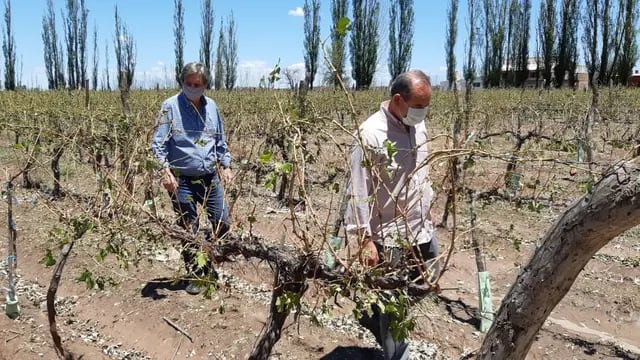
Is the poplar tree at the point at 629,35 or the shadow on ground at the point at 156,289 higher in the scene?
the poplar tree at the point at 629,35

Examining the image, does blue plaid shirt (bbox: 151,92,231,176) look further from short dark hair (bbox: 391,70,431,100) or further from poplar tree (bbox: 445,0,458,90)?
poplar tree (bbox: 445,0,458,90)

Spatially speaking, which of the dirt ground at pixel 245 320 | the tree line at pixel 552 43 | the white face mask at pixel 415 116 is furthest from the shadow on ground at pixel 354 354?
the tree line at pixel 552 43

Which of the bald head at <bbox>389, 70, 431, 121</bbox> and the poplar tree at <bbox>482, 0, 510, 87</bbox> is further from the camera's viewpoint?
the poplar tree at <bbox>482, 0, 510, 87</bbox>

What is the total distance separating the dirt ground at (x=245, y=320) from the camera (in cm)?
364

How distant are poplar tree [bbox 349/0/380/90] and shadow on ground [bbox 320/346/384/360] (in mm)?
30791

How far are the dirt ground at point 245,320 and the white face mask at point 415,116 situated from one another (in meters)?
0.88

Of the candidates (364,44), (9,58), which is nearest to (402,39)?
(364,44)

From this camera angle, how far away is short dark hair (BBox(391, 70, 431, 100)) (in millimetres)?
2537

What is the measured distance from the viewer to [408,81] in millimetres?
2539

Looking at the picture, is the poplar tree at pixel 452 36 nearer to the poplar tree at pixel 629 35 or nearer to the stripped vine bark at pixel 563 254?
the poplar tree at pixel 629 35

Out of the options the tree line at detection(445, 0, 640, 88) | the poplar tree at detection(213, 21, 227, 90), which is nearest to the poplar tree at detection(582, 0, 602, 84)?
the tree line at detection(445, 0, 640, 88)

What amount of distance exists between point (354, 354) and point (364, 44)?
105 feet

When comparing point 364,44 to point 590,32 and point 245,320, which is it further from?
point 245,320

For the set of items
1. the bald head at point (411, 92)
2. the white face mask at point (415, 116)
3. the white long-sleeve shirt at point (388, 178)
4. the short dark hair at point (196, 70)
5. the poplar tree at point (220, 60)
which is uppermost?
the poplar tree at point (220, 60)
